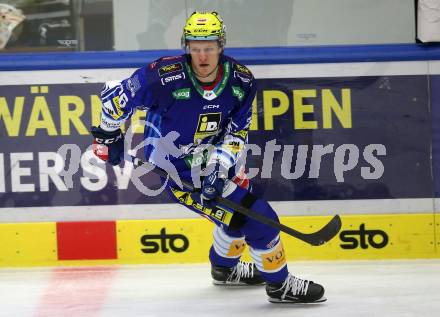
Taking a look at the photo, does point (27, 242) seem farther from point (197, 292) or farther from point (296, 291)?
point (296, 291)

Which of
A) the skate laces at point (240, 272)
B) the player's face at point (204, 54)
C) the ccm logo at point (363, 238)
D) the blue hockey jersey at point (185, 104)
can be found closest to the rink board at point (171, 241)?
the ccm logo at point (363, 238)

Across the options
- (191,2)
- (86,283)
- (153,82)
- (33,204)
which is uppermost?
(191,2)

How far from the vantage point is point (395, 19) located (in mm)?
4945

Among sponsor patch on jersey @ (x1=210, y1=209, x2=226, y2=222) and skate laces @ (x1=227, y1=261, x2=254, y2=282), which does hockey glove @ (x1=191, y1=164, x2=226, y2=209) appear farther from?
skate laces @ (x1=227, y1=261, x2=254, y2=282)

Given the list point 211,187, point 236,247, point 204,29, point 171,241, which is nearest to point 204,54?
point 204,29

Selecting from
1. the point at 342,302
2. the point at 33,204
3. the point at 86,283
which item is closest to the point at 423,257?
the point at 342,302

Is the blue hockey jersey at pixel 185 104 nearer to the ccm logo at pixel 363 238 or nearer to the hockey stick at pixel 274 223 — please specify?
the hockey stick at pixel 274 223

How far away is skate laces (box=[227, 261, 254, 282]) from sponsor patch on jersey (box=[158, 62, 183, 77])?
104 cm

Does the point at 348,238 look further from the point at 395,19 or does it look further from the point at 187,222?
the point at 395,19

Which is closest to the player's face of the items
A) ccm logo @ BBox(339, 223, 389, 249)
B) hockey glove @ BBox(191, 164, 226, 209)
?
hockey glove @ BBox(191, 164, 226, 209)

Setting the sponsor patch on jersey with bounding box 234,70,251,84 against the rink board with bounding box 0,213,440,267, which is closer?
the sponsor patch on jersey with bounding box 234,70,251,84

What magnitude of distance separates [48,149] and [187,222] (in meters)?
0.81

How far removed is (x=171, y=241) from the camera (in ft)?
16.2

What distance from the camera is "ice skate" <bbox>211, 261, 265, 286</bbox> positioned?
176 inches
